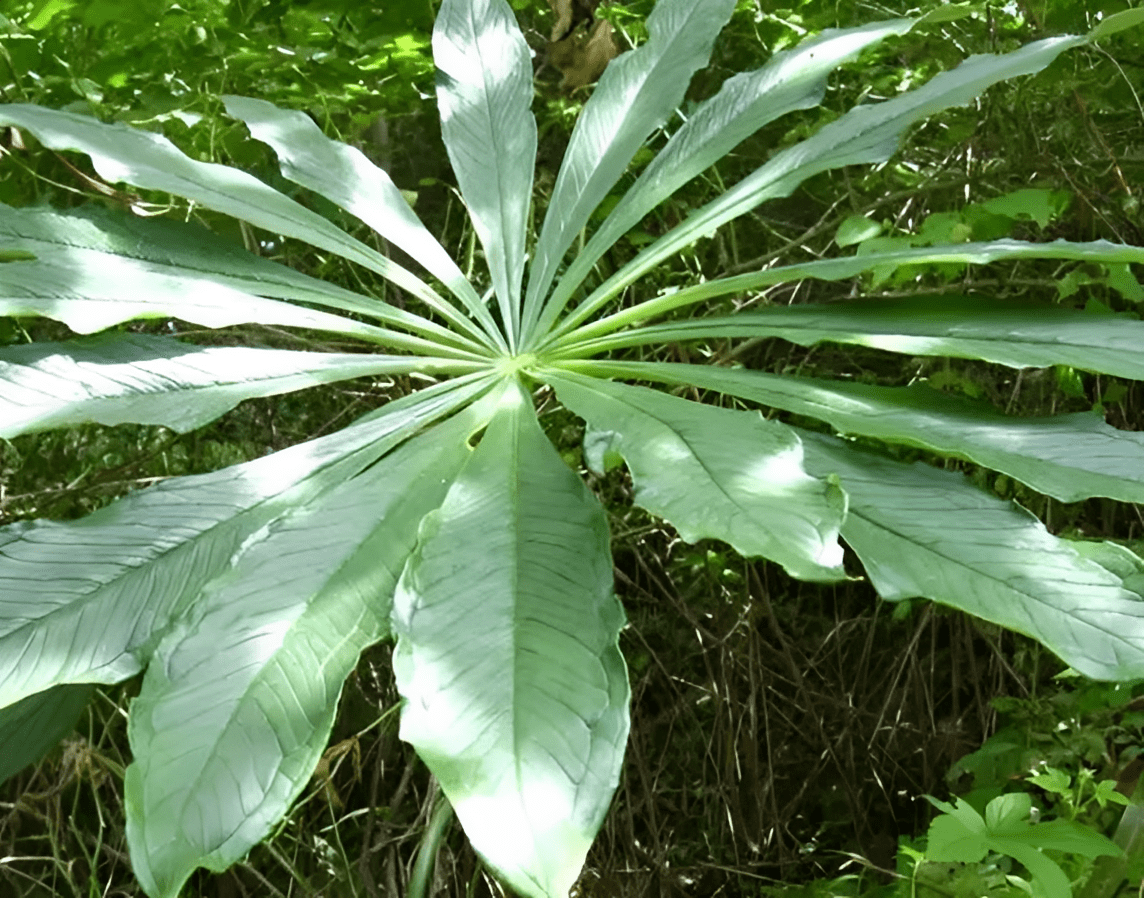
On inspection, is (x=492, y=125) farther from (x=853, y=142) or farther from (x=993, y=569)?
(x=993, y=569)

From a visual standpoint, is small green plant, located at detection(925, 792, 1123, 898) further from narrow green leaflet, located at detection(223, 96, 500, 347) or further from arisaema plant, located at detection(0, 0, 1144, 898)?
narrow green leaflet, located at detection(223, 96, 500, 347)

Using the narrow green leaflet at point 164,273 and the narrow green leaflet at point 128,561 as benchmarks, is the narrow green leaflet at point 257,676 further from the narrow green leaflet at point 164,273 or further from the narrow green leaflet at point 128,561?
the narrow green leaflet at point 164,273

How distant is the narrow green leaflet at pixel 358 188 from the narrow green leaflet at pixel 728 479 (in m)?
0.32

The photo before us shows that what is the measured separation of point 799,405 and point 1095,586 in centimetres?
26

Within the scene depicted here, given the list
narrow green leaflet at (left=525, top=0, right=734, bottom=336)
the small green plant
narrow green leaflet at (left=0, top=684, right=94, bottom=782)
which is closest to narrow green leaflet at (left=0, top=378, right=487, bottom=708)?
narrow green leaflet at (left=0, top=684, right=94, bottom=782)

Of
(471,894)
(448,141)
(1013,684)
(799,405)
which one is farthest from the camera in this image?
(1013,684)

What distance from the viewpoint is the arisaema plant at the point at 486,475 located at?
0.53 metres

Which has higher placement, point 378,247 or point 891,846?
point 378,247

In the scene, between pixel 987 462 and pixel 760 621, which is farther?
pixel 760 621

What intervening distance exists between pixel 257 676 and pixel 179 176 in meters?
0.65

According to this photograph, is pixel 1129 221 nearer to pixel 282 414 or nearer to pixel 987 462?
pixel 987 462

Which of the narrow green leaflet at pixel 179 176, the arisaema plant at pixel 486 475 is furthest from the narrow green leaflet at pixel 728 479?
the narrow green leaflet at pixel 179 176

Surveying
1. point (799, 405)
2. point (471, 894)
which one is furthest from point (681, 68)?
point (471, 894)

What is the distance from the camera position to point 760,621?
1.74m
